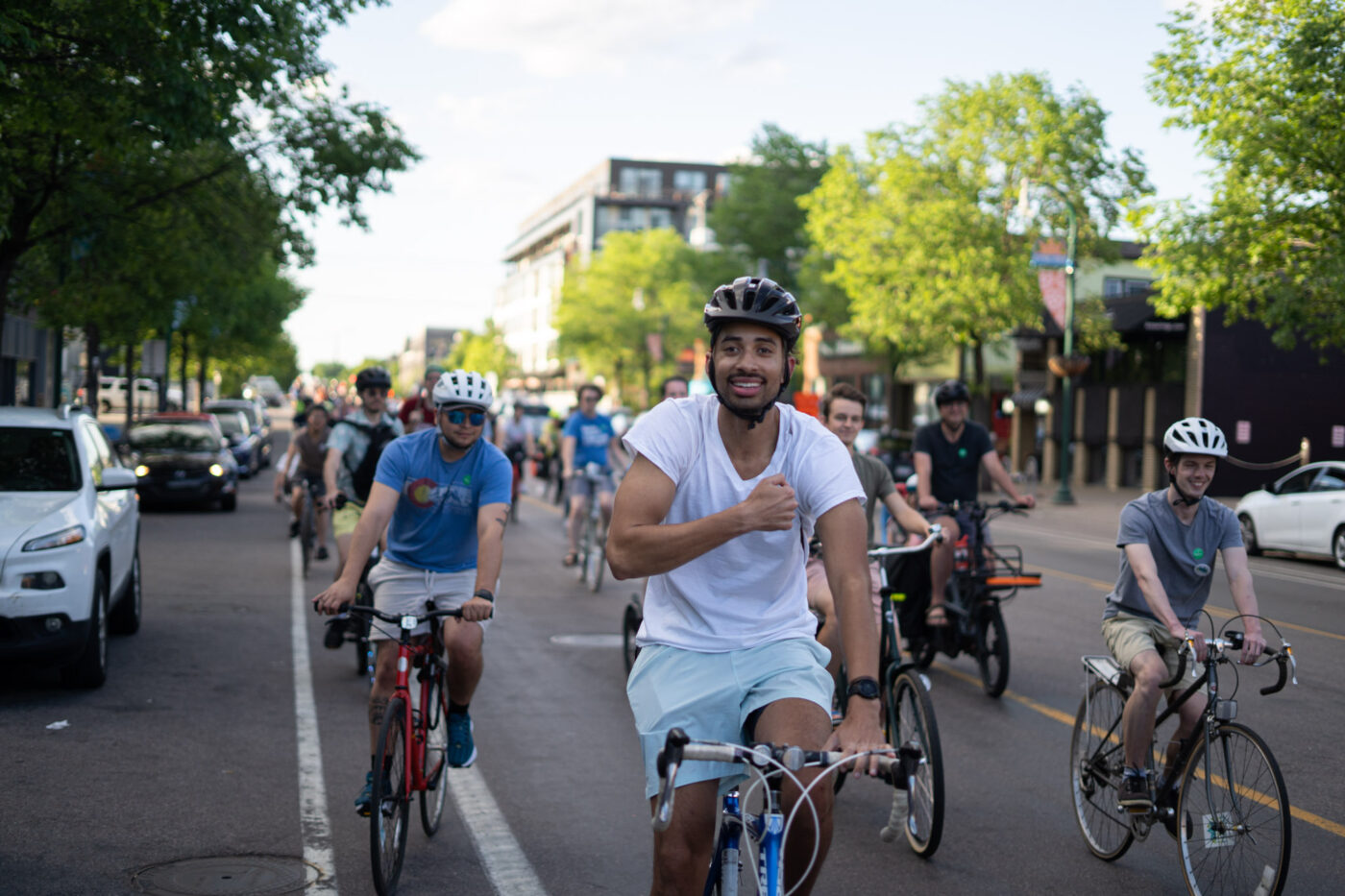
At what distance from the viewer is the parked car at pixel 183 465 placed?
24406mm

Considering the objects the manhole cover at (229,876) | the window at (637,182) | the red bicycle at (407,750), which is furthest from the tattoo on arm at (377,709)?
the window at (637,182)

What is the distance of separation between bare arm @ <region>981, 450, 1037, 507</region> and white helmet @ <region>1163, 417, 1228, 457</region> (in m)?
3.74

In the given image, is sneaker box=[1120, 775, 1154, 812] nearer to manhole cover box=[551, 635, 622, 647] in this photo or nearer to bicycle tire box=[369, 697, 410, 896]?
bicycle tire box=[369, 697, 410, 896]

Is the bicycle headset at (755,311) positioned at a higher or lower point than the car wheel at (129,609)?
higher

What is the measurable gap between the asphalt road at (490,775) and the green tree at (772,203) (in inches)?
1834

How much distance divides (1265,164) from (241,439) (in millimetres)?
23730

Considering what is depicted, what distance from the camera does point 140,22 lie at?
37.7ft

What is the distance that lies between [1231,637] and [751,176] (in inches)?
2183

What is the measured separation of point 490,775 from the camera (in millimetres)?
7074

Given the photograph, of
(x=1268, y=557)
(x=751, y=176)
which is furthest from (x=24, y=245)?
(x=751, y=176)

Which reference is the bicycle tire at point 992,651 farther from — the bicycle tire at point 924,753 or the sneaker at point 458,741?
the sneaker at point 458,741

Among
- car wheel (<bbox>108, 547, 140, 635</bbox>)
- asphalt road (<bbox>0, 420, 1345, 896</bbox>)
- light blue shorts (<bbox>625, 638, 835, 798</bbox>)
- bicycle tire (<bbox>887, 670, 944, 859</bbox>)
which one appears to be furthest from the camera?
car wheel (<bbox>108, 547, 140, 635</bbox>)

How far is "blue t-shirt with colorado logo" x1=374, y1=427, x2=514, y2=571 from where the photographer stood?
19.9 feet

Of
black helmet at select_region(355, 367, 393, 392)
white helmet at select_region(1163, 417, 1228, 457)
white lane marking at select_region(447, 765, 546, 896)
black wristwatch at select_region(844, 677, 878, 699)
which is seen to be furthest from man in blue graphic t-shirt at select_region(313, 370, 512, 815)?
black helmet at select_region(355, 367, 393, 392)
